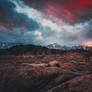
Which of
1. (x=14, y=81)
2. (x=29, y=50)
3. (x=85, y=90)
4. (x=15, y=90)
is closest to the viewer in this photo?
(x=85, y=90)

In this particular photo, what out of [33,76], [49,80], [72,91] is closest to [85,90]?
[72,91]

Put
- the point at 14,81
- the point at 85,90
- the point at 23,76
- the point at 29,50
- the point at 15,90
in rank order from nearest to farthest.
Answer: the point at 85,90
the point at 15,90
the point at 14,81
the point at 23,76
the point at 29,50

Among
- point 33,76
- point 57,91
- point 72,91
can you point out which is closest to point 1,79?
point 33,76

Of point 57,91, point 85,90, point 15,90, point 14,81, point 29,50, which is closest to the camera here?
point 85,90

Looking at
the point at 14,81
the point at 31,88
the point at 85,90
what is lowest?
the point at 31,88

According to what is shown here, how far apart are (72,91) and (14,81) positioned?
4210mm

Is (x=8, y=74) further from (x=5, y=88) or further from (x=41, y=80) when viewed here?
(x=41, y=80)

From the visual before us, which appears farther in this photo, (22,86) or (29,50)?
(29,50)

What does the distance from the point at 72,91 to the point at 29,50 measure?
73195mm

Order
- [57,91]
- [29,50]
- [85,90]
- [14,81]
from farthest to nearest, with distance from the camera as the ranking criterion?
1. [29,50]
2. [14,81]
3. [57,91]
4. [85,90]

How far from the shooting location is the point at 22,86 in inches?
223

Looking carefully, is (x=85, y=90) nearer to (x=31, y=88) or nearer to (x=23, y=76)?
(x=31, y=88)

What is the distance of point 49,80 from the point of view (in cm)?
654

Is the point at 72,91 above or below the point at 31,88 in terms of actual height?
above
